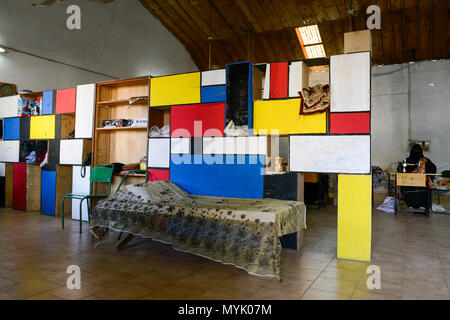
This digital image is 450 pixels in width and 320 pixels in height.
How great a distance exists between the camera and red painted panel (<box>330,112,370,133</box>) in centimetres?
364

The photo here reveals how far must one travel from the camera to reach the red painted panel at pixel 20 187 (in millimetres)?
6480

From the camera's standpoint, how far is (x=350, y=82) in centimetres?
372

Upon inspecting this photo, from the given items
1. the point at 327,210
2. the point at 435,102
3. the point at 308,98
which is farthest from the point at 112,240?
the point at 435,102

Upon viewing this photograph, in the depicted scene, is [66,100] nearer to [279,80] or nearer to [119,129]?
[119,129]

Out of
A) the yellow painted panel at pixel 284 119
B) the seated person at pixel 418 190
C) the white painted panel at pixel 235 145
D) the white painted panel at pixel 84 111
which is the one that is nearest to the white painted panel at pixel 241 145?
the white painted panel at pixel 235 145

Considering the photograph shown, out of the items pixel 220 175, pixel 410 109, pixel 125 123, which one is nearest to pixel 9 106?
pixel 125 123

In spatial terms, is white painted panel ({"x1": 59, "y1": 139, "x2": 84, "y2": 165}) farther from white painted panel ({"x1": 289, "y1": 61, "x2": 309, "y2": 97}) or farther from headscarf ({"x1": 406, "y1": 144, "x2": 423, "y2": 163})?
headscarf ({"x1": 406, "y1": 144, "x2": 423, "y2": 163})

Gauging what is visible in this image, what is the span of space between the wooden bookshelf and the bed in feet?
5.20

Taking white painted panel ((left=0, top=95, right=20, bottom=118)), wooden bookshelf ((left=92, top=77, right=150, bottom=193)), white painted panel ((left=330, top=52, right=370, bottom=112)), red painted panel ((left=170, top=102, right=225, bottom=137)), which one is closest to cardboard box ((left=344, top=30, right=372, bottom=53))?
white painted panel ((left=330, top=52, right=370, bottom=112))

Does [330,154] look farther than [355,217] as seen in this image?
Yes

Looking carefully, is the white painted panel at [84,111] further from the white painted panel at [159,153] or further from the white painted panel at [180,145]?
the white painted panel at [180,145]

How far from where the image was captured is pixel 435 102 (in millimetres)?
9766

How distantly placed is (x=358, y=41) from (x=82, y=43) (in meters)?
6.79

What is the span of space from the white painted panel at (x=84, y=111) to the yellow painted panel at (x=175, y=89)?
1327mm
